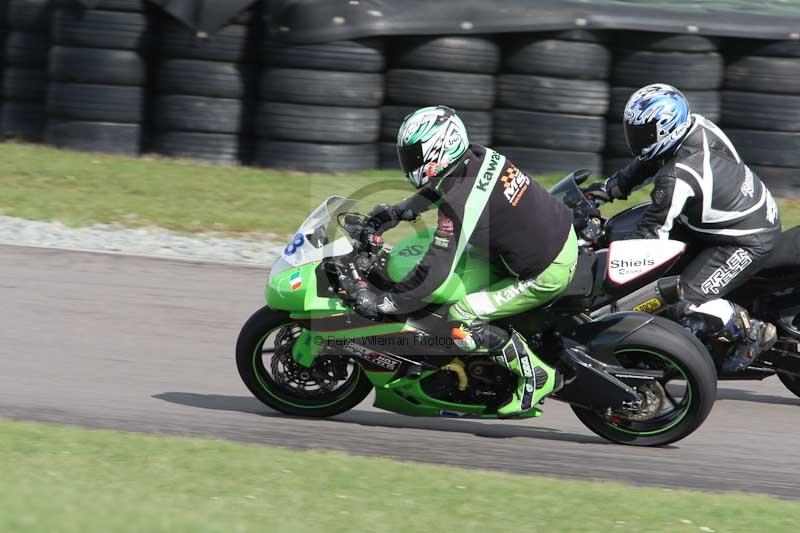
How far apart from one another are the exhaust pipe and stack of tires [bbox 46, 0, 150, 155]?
7.35 meters

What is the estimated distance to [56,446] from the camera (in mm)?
5500

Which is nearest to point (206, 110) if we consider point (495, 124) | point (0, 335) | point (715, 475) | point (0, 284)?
point (495, 124)

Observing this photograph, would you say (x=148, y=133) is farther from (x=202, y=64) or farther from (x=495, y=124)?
(x=495, y=124)

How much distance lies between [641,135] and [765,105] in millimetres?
5615

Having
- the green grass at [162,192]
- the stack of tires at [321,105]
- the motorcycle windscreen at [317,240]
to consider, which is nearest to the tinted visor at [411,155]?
the motorcycle windscreen at [317,240]

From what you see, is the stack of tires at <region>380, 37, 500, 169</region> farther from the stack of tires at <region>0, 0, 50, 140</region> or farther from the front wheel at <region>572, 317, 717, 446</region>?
the front wheel at <region>572, 317, 717, 446</region>

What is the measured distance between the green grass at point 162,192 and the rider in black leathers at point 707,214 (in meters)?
4.49

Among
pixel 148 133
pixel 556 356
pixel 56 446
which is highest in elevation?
pixel 148 133

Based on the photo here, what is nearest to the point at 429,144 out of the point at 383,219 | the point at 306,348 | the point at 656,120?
the point at 383,219

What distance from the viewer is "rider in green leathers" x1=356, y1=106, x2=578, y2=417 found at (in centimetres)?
578

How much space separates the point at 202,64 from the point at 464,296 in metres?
7.17

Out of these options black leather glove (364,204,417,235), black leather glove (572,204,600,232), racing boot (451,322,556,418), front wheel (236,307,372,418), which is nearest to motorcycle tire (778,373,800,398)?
black leather glove (572,204,600,232)

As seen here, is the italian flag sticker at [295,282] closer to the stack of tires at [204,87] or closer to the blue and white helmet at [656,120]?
the blue and white helmet at [656,120]

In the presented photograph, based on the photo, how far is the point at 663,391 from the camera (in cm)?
625
